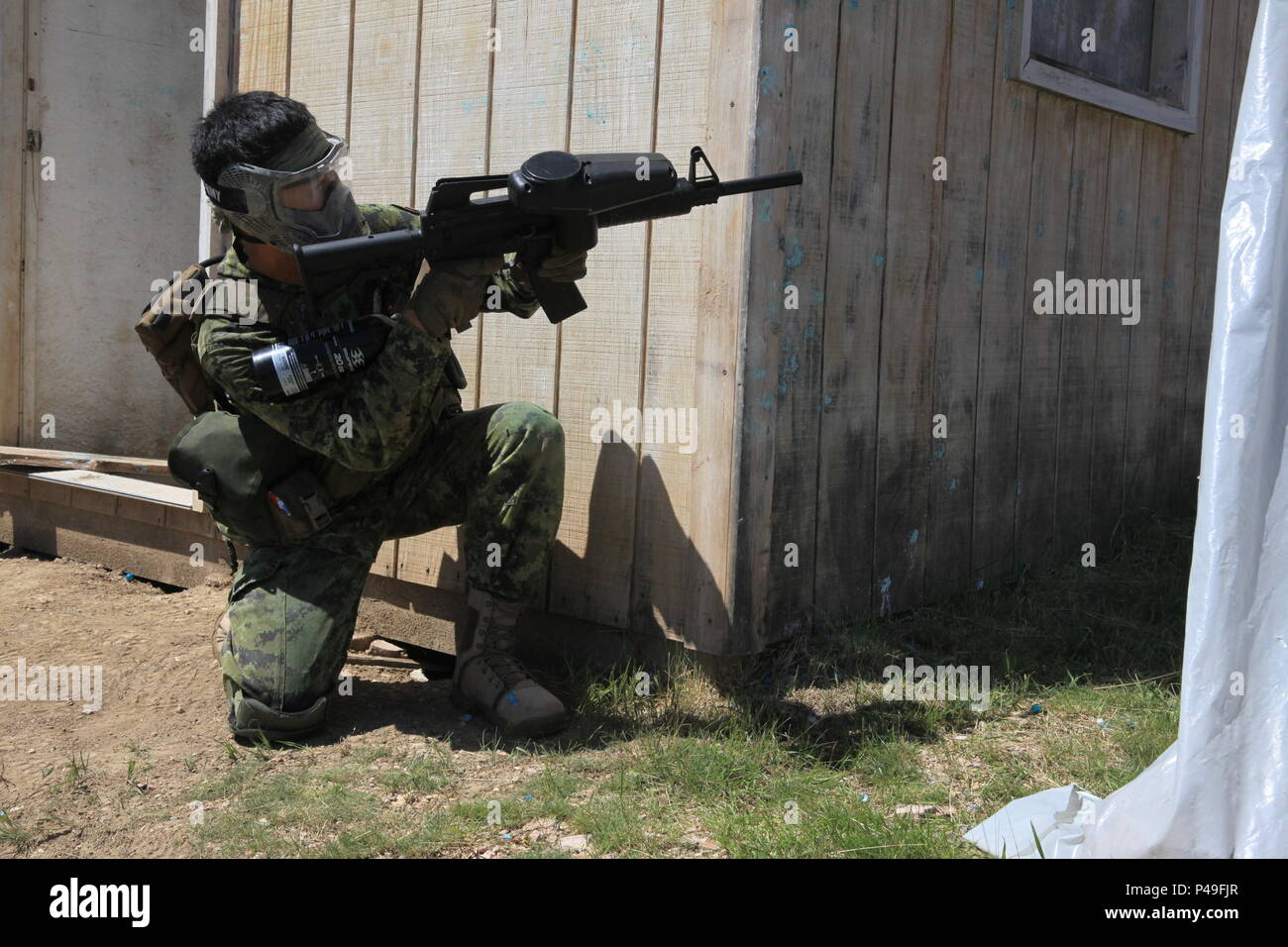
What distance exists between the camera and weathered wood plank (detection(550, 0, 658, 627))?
3.26m

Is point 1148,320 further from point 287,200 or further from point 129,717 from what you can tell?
point 129,717

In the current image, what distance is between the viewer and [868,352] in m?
3.54

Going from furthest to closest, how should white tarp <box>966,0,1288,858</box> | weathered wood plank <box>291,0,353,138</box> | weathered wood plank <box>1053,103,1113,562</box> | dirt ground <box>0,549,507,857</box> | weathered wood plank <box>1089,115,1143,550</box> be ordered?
weathered wood plank <box>1089,115,1143,550</box> < weathered wood plank <box>1053,103,1113,562</box> < weathered wood plank <box>291,0,353,138</box> < dirt ground <box>0,549,507,857</box> < white tarp <box>966,0,1288,858</box>

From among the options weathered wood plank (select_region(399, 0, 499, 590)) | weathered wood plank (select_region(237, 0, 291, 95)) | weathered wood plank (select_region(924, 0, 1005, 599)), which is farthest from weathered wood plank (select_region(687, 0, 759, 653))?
weathered wood plank (select_region(237, 0, 291, 95))

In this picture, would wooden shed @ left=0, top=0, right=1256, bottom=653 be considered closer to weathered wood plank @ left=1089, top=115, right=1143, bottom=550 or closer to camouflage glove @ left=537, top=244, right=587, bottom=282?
weathered wood plank @ left=1089, top=115, right=1143, bottom=550

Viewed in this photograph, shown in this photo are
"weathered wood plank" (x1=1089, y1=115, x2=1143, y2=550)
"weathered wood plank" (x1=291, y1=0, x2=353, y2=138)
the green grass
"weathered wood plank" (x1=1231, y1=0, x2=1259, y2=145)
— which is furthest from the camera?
"weathered wood plank" (x1=1231, y1=0, x2=1259, y2=145)

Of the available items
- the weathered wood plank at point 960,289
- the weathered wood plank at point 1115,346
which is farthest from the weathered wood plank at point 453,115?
the weathered wood plank at point 1115,346

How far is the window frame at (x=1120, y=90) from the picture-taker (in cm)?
396

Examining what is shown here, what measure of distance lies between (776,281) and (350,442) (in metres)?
1.21

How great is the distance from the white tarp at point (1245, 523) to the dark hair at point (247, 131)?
7.43 ft

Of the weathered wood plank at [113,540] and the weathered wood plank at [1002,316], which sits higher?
the weathered wood plank at [1002,316]

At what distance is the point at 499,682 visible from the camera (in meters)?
3.20

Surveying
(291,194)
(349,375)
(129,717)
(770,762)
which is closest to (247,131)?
(291,194)

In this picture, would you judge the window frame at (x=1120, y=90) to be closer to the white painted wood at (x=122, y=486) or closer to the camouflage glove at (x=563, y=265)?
the camouflage glove at (x=563, y=265)
